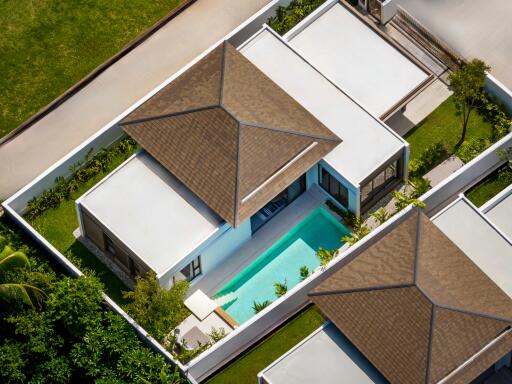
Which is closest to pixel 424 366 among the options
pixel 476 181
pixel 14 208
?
pixel 476 181

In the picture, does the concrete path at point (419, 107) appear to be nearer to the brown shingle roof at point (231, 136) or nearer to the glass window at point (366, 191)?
the glass window at point (366, 191)

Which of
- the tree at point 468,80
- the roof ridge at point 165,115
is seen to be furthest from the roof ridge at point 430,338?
the roof ridge at point 165,115

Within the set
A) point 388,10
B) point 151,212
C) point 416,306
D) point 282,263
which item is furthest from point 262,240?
point 388,10

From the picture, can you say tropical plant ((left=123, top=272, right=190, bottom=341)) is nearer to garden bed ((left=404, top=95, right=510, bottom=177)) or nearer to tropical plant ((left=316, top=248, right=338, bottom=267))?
tropical plant ((left=316, top=248, right=338, bottom=267))

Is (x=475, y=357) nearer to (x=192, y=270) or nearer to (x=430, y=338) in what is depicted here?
(x=430, y=338)

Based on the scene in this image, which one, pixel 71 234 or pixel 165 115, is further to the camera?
→ pixel 71 234

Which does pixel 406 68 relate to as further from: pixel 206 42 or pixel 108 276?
pixel 108 276
